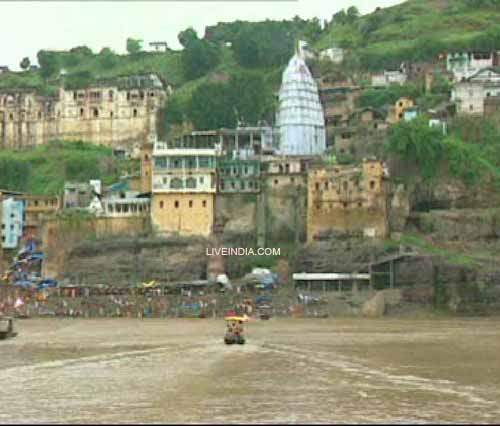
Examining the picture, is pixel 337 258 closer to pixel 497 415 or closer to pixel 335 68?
pixel 335 68

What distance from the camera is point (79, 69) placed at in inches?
4318

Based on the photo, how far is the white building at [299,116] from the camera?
7238cm

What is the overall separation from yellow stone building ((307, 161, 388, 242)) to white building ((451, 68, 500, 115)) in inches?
470

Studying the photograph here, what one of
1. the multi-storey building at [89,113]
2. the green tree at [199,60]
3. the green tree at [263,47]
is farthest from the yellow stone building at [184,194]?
the green tree at [199,60]

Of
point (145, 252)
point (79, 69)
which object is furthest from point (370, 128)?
point (79, 69)

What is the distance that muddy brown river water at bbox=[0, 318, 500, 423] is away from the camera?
72.5 ft

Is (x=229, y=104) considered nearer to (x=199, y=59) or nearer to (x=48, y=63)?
(x=199, y=59)

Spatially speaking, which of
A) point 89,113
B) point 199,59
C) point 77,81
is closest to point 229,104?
point 89,113

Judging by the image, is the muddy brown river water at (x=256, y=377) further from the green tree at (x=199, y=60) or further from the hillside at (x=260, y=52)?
the green tree at (x=199, y=60)

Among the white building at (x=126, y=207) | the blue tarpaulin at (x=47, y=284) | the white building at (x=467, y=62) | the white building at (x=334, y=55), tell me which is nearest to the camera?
the blue tarpaulin at (x=47, y=284)

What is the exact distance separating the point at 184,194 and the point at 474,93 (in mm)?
21868

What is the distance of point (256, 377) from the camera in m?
28.1

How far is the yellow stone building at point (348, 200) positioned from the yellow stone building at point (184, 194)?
680 centimetres

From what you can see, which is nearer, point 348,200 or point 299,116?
point 348,200
